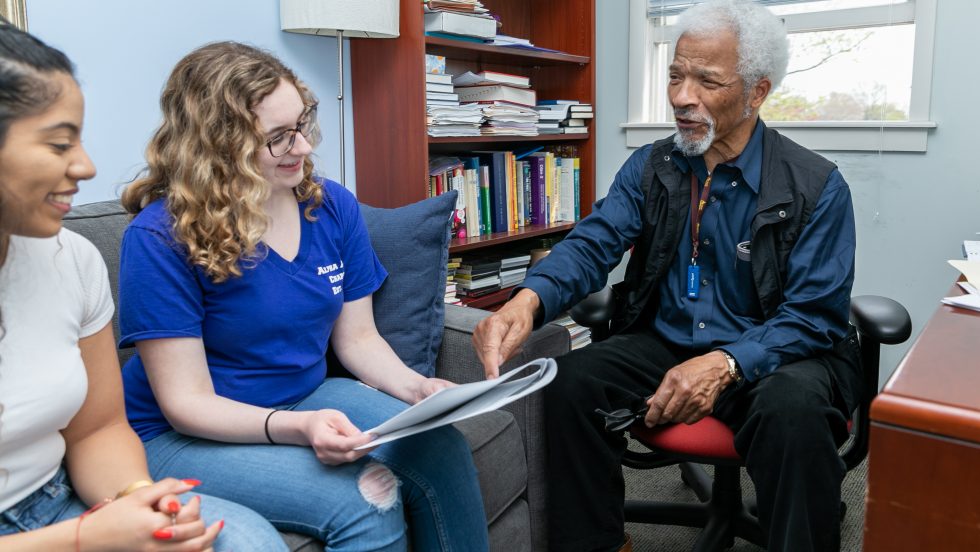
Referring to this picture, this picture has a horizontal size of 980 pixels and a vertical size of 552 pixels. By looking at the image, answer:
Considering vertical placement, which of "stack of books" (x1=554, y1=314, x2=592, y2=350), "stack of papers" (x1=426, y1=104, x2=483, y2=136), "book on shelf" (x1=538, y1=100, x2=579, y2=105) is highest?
"book on shelf" (x1=538, y1=100, x2=579, y2=105)

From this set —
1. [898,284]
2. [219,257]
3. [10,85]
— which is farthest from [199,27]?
[898,284]

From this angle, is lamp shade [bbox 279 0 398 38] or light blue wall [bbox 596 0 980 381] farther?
light blue wall [bbox 596 0 980 381]

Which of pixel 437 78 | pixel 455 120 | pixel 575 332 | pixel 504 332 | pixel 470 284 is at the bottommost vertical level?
pixel 575 332

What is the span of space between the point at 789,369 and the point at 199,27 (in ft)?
5.48

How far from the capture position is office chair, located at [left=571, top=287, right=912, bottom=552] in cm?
149

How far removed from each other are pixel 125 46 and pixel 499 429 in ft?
4.29

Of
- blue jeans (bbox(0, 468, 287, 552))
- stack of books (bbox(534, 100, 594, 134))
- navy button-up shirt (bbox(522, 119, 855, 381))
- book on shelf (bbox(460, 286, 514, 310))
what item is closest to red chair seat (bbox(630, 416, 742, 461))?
navy button-up shirt (bbox(522, 119, 855, 381))

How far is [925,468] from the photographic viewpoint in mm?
797

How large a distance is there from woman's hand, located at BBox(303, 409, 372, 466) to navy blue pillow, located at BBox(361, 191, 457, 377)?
1.54 ft

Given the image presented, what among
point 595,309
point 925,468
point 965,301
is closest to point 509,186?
point 595,309

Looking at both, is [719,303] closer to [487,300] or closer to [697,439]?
[697,439]

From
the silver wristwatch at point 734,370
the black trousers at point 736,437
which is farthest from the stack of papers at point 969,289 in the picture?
the silver wristwatch at point 734,370

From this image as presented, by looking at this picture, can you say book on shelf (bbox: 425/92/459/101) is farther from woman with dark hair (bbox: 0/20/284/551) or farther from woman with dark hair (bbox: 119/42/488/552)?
woman with dark hair (bbox: 0/20/284/551)

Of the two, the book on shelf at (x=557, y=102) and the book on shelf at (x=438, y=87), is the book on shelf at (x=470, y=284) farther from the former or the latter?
the book on shelf at (x=557, y=102)
